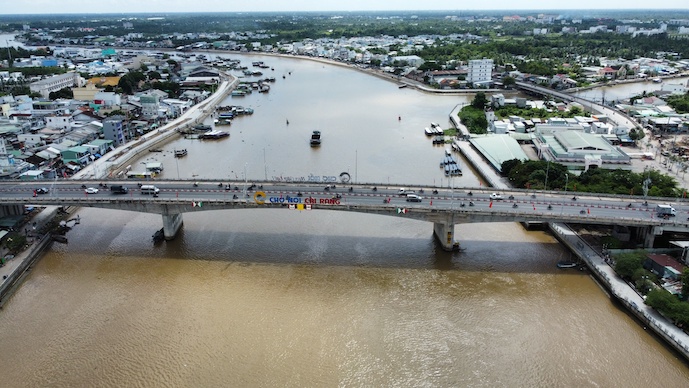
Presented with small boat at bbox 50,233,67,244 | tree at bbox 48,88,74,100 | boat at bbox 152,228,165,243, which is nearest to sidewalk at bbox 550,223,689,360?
boat at bbox 152,228,165,243

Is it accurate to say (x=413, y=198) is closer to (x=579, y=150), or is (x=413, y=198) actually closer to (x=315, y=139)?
(x=579, y=150)

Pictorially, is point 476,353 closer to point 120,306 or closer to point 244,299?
point 244,299

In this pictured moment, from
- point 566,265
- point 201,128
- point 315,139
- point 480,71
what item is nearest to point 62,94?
point 201,128

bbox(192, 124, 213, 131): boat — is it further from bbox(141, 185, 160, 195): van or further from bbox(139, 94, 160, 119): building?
bbox(141, 185, 160, 195): van

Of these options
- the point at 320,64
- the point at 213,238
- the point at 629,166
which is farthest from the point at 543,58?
the point at 213,238

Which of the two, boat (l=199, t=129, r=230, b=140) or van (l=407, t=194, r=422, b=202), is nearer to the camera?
van (l=407, t=194, r=422, b=202)

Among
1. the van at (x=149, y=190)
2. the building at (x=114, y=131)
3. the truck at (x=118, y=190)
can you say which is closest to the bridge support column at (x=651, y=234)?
the van at (x=149, y=190)

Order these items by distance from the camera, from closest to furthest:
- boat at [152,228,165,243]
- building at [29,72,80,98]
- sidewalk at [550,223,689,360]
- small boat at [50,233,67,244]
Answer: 1. sidewalk at [550,223,689,360]
2. small boat at [50,233,67,244]
3. boat at [152,228,165,243]
4. building at [29,72,80,98]
